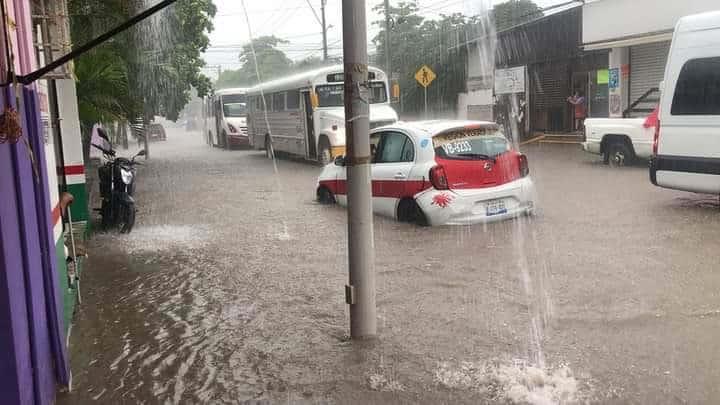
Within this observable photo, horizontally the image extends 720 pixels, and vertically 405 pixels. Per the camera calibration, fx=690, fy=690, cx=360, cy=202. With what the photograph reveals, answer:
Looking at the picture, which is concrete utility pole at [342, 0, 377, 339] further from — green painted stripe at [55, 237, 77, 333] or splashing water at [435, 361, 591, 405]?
green painted stripe at [55, 237, 77, 333]

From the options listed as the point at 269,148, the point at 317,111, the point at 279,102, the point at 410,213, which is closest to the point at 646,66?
the point at 317,111

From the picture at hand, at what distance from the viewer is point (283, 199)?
13.5m

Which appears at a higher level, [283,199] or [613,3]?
[613,3]

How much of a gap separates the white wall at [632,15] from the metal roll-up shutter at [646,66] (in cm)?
102

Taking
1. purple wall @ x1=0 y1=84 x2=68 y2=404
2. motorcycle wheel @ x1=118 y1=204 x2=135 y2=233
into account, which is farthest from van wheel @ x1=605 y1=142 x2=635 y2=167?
purple wall @ x1=0 y1=84 x2=68 y2=404

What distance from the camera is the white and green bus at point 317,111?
19.5 meters

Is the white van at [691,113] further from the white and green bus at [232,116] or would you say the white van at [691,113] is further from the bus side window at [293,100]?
the white and green bus at [232,116]

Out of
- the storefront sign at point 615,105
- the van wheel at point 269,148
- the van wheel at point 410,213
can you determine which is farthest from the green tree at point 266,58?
the van wheel at point 410,213

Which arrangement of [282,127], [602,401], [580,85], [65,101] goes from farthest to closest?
[580,85]
[282,127]
[65,101]
[602,401]

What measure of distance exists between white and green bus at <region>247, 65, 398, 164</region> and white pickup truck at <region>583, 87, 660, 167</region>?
5511mm

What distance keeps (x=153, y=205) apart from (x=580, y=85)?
1804 cm

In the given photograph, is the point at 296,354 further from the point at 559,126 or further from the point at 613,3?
the point at 559,126

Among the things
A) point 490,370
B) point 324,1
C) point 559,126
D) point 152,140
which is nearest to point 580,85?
point 559,126

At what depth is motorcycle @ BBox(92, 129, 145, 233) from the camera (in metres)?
10.2
